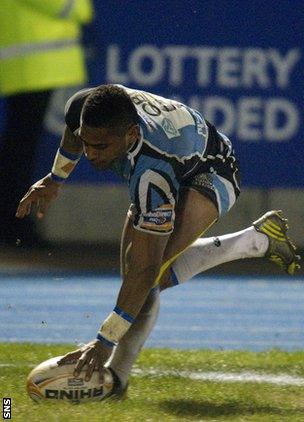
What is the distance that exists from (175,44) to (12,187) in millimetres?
1957

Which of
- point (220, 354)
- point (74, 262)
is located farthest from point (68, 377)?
point (74, 262)

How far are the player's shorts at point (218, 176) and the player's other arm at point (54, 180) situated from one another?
670mm

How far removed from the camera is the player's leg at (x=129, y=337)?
750cm

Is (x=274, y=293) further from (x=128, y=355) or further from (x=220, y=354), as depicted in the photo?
(x=128, y=355)

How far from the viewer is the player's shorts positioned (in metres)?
7.74

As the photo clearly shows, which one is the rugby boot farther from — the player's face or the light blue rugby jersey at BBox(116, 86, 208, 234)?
the player's face

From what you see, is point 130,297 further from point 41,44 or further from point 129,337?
point 41,44

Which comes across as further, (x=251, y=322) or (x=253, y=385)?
(x=251, y=322)

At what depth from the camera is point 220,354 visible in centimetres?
940

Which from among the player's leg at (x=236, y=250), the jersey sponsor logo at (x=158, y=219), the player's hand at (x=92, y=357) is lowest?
the player's leg at (x=236, y=250)

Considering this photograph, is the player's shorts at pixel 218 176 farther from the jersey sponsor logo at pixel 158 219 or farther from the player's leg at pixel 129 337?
the jersey sponsor logo at pixel 158 219

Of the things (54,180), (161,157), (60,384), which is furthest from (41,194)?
(60,384)

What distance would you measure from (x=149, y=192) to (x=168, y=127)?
47 centimetres

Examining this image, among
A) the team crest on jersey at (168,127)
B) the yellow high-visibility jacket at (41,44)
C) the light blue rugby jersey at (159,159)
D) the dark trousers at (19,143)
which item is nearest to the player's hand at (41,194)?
the light blue rugby jersey at (159,159)
